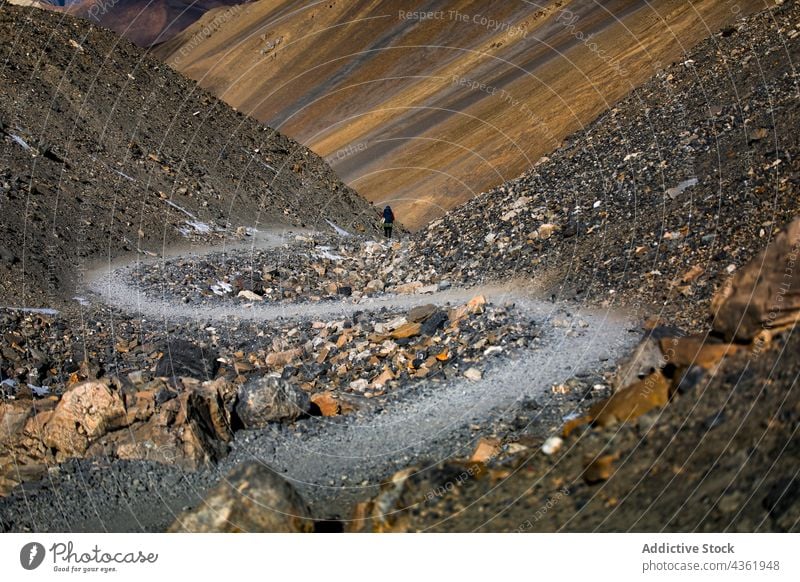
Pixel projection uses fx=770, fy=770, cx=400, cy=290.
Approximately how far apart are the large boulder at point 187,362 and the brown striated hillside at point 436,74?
19.8m

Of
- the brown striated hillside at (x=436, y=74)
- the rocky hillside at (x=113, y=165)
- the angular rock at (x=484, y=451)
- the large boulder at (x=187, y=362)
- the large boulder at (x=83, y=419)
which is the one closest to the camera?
the angular rock at (x=484, y=451)

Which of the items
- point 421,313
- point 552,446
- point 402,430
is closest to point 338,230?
point 421,313

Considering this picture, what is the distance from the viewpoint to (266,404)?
1172cm

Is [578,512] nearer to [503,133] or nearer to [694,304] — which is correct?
[694,304]

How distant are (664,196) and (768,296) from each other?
10948mm

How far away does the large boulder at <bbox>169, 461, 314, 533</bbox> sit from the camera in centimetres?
844

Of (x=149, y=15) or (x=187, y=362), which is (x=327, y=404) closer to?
(x=187, y=362)

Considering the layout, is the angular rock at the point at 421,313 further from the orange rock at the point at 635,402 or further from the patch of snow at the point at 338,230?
the patch of snow at the point at 338,230

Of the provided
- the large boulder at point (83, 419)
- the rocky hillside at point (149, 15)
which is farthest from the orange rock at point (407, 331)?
the rocky hillside at point (149, 15)

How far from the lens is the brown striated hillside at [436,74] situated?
38688 mm

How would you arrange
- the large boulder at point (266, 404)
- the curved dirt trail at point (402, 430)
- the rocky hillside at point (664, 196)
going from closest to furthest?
the curved dirt trail at point (402, 430)
the large boulder at point (266, 404)
the rocky hillside at point (664, 196)

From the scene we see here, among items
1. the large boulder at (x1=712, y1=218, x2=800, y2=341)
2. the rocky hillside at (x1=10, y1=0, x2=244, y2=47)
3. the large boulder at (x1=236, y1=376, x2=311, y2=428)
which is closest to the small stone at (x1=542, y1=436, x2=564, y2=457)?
the large boulder at (x1=712, y1=218, x2=800, y2=341)

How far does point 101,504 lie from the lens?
994 centimetres
